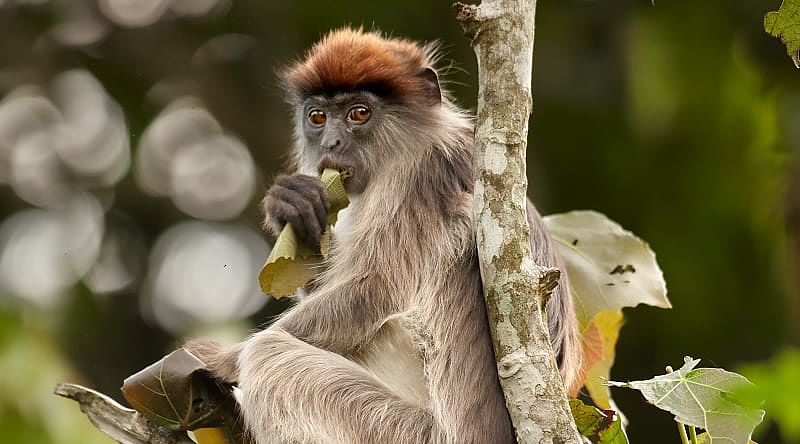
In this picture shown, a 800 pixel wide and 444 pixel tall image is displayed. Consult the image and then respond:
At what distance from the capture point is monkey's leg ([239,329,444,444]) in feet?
14.0

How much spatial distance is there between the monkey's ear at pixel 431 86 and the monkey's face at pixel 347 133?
0.77 ft

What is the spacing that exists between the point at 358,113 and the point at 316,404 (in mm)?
1607

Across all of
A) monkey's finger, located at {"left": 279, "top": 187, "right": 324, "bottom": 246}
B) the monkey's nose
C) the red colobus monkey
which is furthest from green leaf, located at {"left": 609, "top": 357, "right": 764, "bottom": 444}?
the monkey's nose

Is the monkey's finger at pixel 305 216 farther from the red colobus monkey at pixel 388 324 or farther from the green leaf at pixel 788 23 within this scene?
the green leaf at pixel 788 23

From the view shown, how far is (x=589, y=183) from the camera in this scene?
1167 centimetres

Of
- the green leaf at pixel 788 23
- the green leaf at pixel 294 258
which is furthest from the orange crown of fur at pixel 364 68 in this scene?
the green leaf at pixel 788 23

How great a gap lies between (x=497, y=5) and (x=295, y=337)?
5.26ft

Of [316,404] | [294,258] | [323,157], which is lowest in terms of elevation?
[316,404]

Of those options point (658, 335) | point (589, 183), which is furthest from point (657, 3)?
point (658, 335)

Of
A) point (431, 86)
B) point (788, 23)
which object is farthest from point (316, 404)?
point (788, 23)

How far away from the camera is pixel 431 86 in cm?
551

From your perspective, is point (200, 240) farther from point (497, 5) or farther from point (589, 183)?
point (497, 5)

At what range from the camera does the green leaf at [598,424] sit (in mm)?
3887

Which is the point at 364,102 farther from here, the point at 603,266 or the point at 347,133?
the point at 603,266
